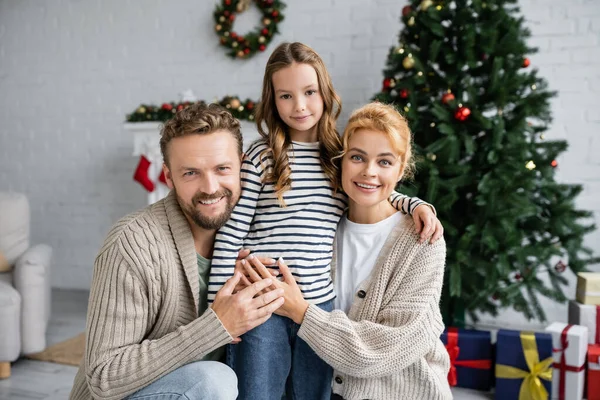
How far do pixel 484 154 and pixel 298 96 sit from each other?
1.29 m

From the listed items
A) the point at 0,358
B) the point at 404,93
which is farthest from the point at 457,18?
the point at 0,358

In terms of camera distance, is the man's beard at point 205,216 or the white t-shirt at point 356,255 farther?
the white t-shirt at point 356,255

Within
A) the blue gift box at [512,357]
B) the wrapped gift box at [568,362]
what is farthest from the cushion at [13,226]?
the wrapped gift box at [568,362]

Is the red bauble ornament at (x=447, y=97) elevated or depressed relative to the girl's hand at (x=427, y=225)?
elevated

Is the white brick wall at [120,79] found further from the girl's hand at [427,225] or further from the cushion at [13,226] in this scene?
the girl's hand at [427,225]

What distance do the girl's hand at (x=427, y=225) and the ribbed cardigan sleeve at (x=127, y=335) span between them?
2.02ft

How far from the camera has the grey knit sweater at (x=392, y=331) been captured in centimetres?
146

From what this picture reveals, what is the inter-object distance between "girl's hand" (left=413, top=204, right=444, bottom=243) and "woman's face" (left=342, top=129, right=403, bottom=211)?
113mm

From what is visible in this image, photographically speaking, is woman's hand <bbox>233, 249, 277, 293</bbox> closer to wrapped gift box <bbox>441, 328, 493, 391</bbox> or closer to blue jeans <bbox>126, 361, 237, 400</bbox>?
blue jeans <bbox>126, 361, 237, 400</bbox>

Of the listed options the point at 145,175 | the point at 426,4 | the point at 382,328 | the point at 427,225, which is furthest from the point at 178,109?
the point at 382,328

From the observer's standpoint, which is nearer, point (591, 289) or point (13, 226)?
point (591, 289)

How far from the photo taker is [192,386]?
52.9 inches

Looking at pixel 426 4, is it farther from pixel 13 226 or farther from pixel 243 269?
pixel 13 226

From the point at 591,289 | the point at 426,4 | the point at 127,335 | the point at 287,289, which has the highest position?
the point at 426,4
